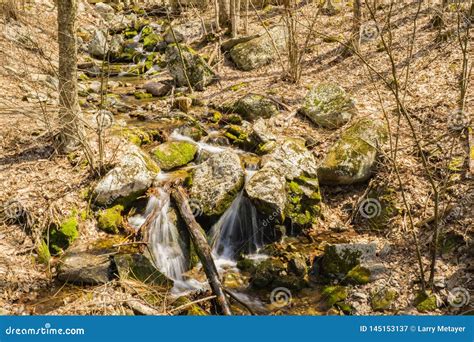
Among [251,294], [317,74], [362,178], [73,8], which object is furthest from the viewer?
[317,74]

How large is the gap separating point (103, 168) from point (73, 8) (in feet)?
10.5

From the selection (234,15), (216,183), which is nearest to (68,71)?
(216,183)

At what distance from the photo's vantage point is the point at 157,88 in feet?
45.3

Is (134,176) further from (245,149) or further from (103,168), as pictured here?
(245,149)

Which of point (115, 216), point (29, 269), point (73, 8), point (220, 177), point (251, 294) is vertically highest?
point (73, 8)

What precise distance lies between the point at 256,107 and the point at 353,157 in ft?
11.9

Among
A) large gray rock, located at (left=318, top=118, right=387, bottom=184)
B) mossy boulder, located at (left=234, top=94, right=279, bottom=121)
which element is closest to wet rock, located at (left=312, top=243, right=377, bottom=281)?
large gray rock, located at (left=318, top=118, right=387, bottom=184)

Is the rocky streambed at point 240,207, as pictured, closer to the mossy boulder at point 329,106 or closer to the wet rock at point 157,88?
the mossy boulder at point 329,106

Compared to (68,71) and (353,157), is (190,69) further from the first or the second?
(353,157)

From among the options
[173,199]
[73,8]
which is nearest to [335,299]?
[173,199]

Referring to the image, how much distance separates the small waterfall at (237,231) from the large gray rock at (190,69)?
665cm

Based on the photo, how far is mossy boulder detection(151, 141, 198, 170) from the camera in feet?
29.7

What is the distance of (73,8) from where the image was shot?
759 cm

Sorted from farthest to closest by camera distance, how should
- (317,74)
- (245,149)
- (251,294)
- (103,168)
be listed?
(317,74) < (245,149) < (103,168) < (251,294)
